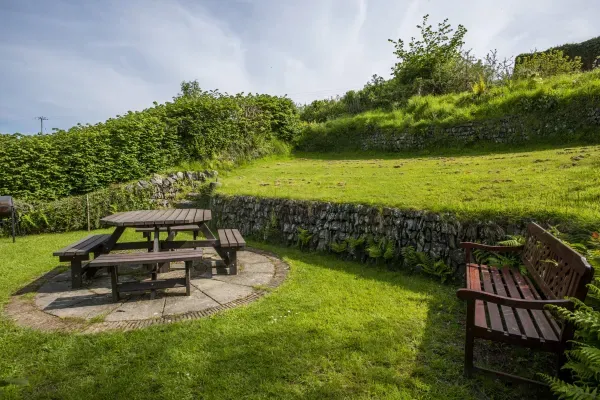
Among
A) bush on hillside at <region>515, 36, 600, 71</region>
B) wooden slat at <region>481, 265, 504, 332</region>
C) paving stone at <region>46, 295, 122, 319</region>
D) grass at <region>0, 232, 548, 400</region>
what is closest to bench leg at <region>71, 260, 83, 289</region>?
paving stone at <region>46, 295, 122, 319</region>

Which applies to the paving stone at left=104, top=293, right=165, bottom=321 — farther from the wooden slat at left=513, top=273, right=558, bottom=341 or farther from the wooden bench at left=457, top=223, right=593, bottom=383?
the wooden slat at left=513, top=273, right=558, bottom=341

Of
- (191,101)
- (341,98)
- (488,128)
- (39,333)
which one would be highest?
(341,98)

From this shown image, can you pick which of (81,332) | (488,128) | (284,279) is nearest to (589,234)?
(284,279)

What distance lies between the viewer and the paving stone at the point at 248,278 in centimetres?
519

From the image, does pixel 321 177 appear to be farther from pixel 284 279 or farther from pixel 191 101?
pixel 191 101

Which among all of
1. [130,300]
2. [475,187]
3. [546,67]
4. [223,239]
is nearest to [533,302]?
[475,187]

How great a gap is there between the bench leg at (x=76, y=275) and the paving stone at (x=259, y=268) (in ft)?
8.02

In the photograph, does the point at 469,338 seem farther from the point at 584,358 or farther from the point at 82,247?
the point at 82,247

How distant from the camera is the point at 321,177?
10.0 meters

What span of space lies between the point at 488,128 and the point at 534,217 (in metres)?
9.04

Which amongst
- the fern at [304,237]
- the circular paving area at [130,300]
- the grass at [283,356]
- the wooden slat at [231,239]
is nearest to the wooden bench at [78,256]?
the circular paving area at [130,300]

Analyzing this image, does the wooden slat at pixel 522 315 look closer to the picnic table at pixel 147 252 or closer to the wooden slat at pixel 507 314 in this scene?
the wooden slat at pixel 507 314

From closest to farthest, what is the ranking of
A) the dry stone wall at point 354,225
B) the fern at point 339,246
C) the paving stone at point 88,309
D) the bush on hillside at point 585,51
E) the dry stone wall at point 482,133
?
the paving stone at point 88,309 → the dry stone wall at point 354,225 → the fern at point 339,246 → the dry stone wall at point 482,133 → the bush on hillside at point 585,51

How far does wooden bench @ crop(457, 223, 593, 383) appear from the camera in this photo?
260 centimetres
